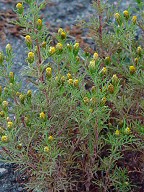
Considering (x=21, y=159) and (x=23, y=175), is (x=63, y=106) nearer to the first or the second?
(x=21, y=159)

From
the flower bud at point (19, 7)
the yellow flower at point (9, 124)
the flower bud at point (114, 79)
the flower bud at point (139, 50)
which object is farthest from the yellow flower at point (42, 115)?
the flower bud at point (139, 50)

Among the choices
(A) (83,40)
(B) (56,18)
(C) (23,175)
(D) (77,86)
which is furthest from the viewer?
(B) (56,18)

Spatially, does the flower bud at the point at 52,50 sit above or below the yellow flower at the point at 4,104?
above

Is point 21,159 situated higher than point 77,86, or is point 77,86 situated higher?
point 77,86

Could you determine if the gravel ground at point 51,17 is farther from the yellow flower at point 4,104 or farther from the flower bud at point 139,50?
the yellow flower at point 4,104

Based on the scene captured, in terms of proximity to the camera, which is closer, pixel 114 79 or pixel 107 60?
pixel 114 79

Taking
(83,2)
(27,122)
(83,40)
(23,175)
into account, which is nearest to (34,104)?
(27,122)

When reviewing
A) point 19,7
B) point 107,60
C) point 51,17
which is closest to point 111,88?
point 107,60

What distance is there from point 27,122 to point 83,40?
185 centimetres

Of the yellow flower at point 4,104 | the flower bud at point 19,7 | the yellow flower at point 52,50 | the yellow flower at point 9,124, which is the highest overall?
the flower bud at point 19,7

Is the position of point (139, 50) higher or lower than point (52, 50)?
lower

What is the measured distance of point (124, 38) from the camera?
2785mm

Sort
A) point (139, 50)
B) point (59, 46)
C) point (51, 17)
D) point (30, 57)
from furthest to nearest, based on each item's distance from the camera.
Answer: point (51, 17)
point (139, 50)
point (59, 46)
point (30, 57)

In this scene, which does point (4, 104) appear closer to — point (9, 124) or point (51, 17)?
point (9, 124)
